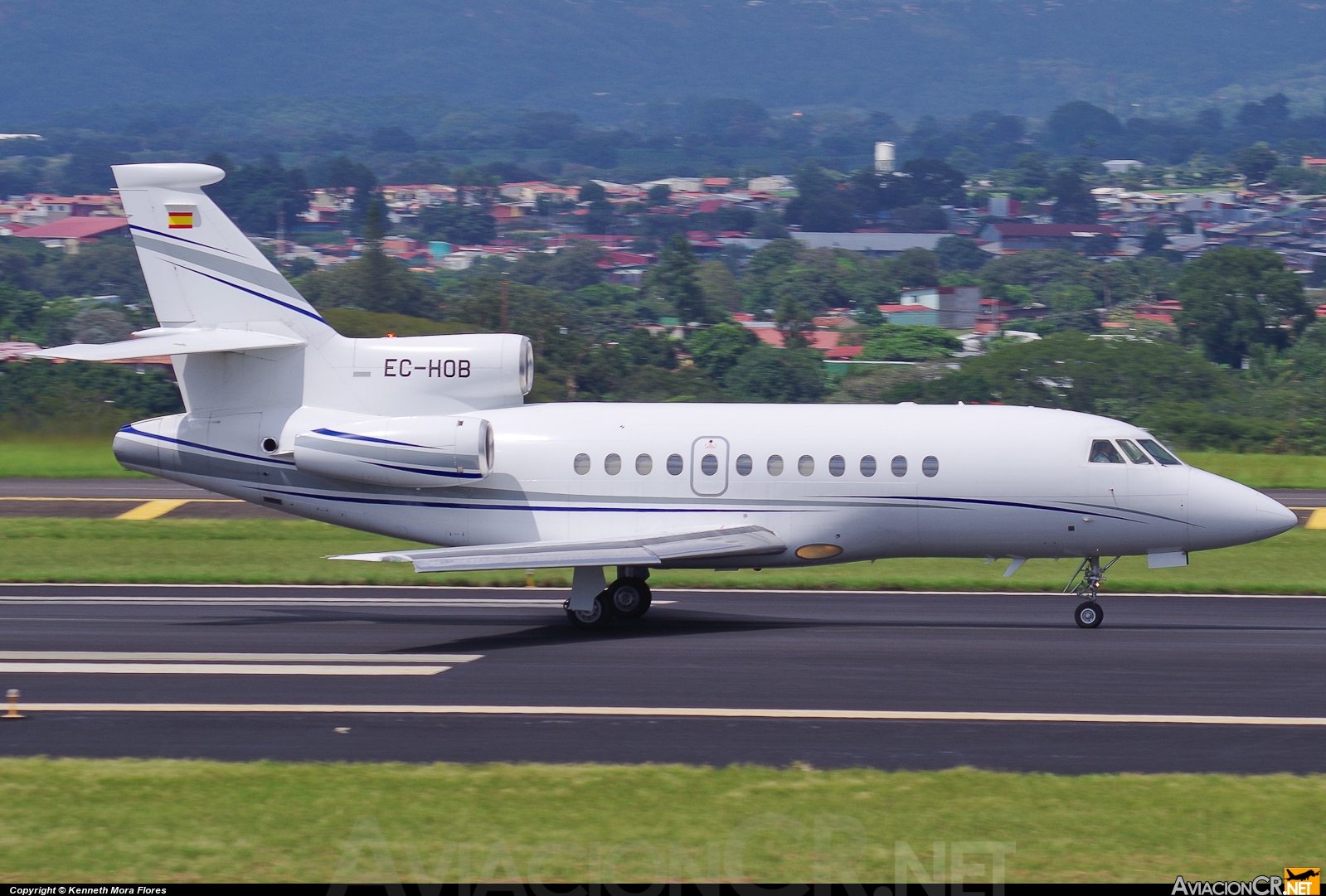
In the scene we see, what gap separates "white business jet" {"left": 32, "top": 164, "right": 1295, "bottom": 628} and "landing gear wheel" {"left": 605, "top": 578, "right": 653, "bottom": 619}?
0.02 metres

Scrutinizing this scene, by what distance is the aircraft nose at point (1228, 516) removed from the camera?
22.7 m

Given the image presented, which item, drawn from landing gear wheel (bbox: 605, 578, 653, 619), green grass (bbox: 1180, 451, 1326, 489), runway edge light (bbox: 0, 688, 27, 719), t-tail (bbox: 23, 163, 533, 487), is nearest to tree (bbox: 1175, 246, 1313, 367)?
green grass (bbox: 1180, 451, 1326, 489)

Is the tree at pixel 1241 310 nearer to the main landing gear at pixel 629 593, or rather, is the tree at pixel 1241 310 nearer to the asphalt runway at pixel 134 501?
the asphalt runway at pixel 134 501

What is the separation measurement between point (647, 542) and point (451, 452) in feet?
10.8

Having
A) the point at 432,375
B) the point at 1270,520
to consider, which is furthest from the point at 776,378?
the point at 1270,520

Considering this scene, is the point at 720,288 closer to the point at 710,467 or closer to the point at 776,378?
the point at 776,378

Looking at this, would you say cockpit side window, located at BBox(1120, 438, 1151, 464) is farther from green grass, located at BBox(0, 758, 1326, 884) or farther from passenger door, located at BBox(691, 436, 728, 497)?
green grass, located at BBox(0, 758, 1326, 884)

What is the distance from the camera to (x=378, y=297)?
107 meters

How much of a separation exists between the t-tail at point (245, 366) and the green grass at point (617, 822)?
32.9ft

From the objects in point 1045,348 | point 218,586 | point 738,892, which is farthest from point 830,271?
point 738,892

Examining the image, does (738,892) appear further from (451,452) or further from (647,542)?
(451,452)

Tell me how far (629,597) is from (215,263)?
823 cm

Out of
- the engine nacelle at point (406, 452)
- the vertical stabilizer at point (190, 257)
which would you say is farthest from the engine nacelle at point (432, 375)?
the vertical stabilizer at point (190, 257)

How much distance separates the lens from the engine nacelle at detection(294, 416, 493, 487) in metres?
23.3
